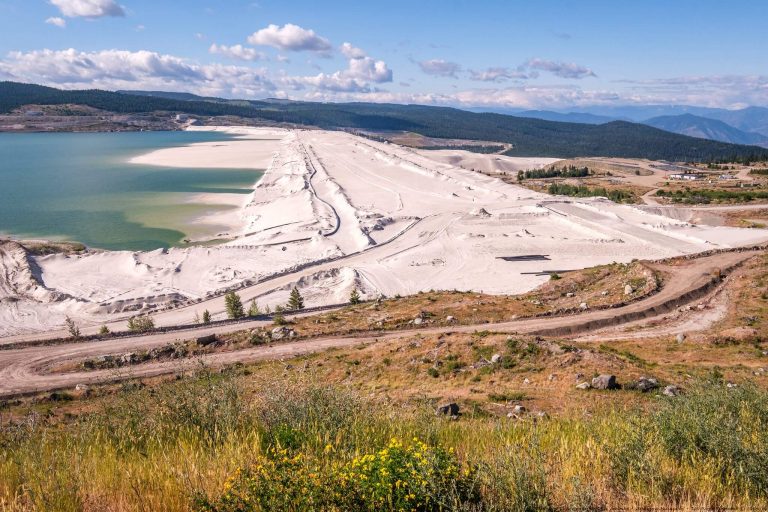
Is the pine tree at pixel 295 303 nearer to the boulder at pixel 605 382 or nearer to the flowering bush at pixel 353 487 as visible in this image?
the boulder at pixel 605 382

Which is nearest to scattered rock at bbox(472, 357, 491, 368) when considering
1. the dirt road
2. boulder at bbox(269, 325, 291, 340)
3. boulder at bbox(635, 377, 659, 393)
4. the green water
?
boulder at bbox(635, 377, 659, 393)

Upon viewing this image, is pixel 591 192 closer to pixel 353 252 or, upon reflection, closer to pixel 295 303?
pixel 353 252

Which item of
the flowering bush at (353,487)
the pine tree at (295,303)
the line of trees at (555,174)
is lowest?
the pine tree at (295,303)

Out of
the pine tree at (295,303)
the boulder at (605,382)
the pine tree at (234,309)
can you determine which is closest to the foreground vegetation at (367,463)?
the boulder at (605,382)

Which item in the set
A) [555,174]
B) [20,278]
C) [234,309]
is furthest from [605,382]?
[555,174]

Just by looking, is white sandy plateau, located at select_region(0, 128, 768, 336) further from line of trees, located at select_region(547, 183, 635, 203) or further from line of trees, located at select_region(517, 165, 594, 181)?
line of trees, located at select_region(517, 165, 594, 181)

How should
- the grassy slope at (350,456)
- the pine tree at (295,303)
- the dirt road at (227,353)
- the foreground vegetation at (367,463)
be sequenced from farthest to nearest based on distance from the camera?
the pine tree at (295,303) → the dirt road at (227,353) → the grassy slope at (350,456) → the foreground vegetation at (367,463)

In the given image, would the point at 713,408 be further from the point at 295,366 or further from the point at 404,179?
the point at 404,179
